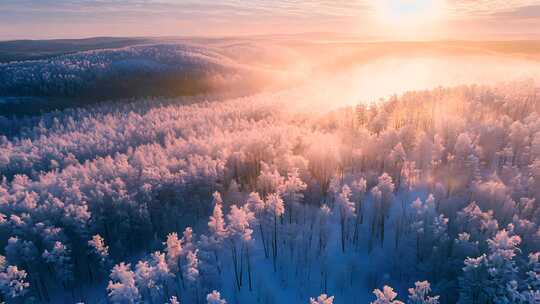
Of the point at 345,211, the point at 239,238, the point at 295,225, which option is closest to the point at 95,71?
the point at 295,225

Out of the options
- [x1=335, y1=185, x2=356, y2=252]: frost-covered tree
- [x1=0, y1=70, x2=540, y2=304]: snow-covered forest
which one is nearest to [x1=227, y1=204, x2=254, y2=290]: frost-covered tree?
[x1=0, y1=70, x2=540, y2=304]: snow-covered forest

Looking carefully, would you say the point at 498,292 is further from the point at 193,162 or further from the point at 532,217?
the point at 193,162

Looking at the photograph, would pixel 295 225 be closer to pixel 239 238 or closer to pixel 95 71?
pixel 239 238

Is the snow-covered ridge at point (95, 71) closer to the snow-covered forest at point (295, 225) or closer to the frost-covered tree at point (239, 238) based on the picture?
the snow-covered forest at point (295, 225)

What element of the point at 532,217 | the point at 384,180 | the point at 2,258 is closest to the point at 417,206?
the point at 384,180

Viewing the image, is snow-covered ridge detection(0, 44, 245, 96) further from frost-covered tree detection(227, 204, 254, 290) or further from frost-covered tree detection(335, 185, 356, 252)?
frost-covered tree detection(335, 185, 356, 252)

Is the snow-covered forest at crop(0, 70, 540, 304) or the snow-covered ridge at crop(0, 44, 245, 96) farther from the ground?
the snow-covered ridge at crop(0, 44, 245, 96)

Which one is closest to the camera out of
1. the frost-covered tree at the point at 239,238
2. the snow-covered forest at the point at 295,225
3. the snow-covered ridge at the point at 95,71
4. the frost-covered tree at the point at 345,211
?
the snow-covered forest at the point at 295,225

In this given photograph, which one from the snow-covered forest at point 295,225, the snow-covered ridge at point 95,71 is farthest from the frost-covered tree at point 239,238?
the snow-covered ridge at point 95,71
